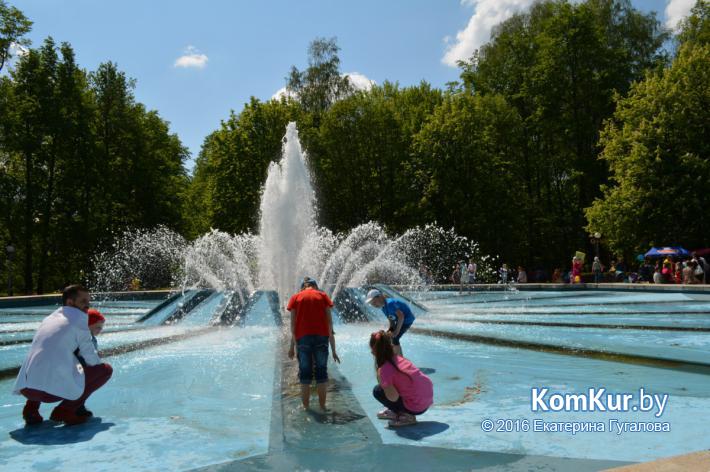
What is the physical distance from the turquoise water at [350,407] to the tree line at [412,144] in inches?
886

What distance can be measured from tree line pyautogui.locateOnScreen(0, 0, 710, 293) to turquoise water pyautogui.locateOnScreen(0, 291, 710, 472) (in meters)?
22.5

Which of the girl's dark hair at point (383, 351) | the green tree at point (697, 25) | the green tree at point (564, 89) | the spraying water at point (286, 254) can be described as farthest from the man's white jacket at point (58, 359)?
the green tree at point (697, 25)

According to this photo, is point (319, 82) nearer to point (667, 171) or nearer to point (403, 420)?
point (667, 171)

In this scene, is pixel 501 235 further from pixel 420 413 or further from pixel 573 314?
pixel 420 413

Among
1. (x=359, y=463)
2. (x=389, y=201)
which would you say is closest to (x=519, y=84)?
(x=389, y=201)

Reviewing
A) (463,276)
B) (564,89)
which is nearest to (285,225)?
(463,276)

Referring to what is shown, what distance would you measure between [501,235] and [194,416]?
1237 inches

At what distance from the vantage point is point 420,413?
571 cm

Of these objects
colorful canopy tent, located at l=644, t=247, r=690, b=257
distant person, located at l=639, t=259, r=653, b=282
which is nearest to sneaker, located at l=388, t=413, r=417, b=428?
colorful canopy tent, located at l=644, t=247, r=690, b=257

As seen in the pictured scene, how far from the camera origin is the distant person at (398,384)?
5.65 metres

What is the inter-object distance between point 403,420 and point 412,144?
3334cm

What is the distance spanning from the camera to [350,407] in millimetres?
6375

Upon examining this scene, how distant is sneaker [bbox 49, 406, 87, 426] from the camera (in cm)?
598

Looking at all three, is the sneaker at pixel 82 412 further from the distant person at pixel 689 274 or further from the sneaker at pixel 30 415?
the distant person at pixel 689 274
